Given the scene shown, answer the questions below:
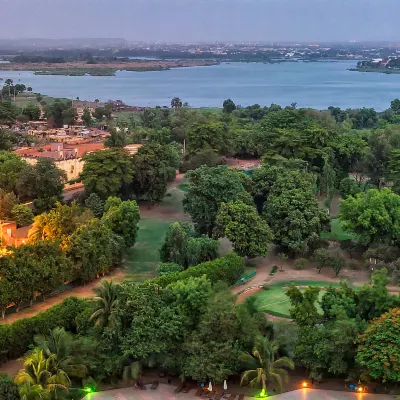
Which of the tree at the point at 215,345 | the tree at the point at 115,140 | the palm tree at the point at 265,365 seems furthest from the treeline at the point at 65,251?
the tree at the point at 115,140

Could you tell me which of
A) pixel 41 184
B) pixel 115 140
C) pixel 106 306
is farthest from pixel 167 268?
pixel 115 140

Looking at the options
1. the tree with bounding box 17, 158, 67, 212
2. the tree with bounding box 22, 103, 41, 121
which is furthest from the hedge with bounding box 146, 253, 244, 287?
the tree with bounding box 22, 103, 41, 121

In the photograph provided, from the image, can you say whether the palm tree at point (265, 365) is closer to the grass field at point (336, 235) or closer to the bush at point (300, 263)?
the bush at point (300, 263)

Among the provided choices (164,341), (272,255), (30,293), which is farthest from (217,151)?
(164,341)

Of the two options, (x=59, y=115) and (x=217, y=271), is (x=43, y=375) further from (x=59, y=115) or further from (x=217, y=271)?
(x=59, y=115)

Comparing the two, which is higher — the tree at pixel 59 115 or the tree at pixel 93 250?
the tree at pixel 59 115
